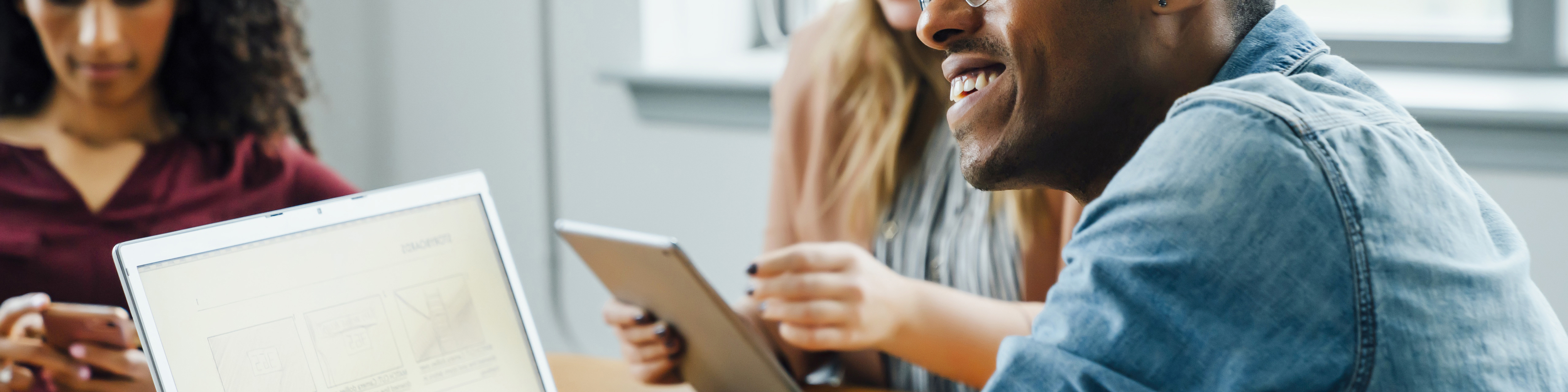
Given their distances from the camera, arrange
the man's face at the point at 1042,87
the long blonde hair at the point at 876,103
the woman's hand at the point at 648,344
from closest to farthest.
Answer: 1. the man's face at the point at 1042,87
2. the woman's hand at the point at 648,344
3. the long blonde hair at the point at 876,103

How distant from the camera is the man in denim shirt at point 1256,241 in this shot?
425 mm

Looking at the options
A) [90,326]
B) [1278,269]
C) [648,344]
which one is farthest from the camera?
[648,344]

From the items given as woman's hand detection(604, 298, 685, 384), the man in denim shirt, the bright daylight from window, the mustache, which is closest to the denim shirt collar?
the man in denim shirt

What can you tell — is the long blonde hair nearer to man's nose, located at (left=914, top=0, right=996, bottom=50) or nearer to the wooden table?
the wooden table

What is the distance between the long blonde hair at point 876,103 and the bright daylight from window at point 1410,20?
661mm

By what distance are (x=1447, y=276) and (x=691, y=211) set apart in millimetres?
1685

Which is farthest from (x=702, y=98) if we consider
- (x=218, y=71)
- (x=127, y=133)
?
(x=127, y=133)

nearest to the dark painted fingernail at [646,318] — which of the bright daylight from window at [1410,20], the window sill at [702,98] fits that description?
the window sill at [702,98]

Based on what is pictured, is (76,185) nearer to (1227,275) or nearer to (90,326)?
(90,326)

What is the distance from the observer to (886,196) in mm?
1295

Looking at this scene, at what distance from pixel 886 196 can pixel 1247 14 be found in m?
0.76

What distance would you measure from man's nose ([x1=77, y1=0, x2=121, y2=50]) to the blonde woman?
26.7 inches

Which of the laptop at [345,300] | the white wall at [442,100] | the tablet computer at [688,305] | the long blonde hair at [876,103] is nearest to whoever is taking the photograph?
the laptop at [345,300]

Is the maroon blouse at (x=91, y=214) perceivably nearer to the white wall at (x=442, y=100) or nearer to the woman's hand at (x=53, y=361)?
the woman's hand at (x=53, y=361)
